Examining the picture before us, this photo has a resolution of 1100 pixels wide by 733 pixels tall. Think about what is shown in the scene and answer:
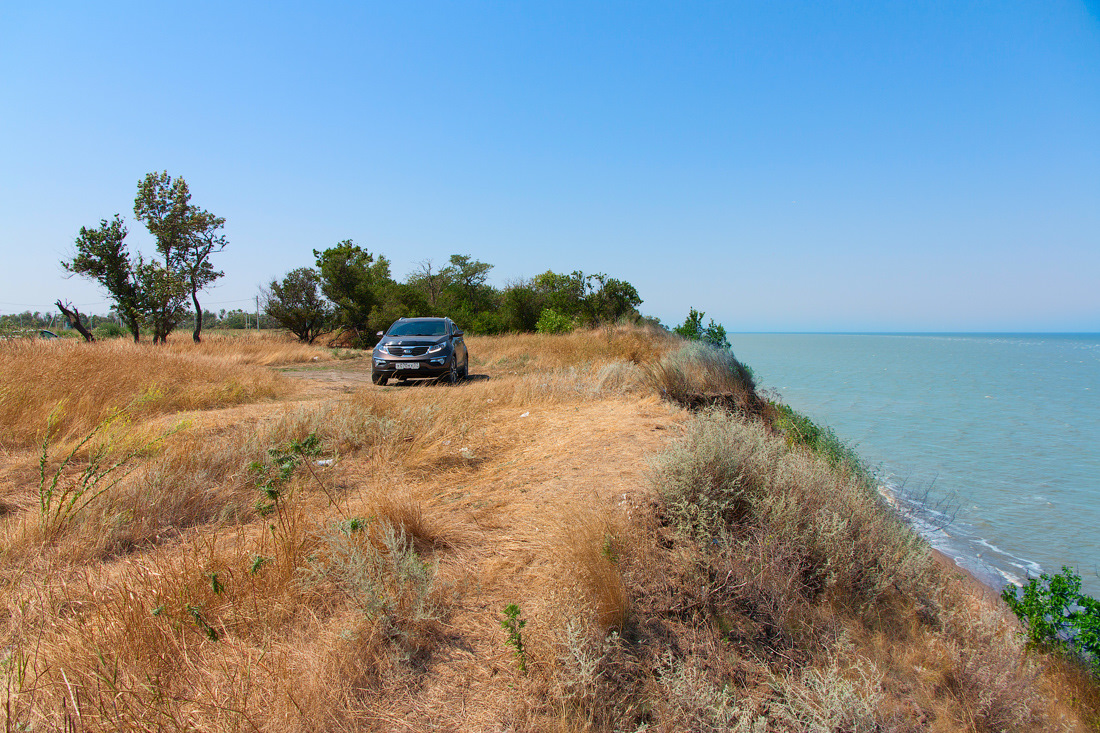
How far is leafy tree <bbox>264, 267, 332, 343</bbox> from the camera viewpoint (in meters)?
30.4

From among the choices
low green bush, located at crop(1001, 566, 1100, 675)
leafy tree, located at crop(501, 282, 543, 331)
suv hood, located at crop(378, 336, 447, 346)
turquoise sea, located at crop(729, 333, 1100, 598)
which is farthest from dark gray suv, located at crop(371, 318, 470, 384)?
leafy tree, located at crop(501, 282, 543, 331)

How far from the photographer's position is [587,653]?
91.7 inches

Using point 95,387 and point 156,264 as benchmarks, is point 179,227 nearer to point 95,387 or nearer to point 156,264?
point 156,264

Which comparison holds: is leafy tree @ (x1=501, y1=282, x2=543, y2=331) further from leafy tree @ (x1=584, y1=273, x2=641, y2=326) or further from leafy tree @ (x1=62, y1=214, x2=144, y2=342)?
leafy tree @ (x1=62, y1=214, x2=144, y2=342)

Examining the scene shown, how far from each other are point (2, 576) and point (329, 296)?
101 feet

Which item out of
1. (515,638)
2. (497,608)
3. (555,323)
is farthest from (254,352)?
(515,638)

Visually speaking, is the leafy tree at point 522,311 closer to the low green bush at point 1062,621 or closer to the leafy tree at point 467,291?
the leafy tree at point 467,291

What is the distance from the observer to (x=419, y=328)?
1271cm

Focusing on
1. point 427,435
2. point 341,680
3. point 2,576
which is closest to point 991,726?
point 341,680

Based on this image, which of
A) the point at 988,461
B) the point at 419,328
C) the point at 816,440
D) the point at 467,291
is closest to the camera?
the point at 816,440

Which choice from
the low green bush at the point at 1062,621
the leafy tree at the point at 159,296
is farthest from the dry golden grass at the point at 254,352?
the low green bush at the point at 1062,621

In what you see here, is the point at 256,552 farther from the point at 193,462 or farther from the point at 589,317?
the point at 589,317

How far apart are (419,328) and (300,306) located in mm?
21890

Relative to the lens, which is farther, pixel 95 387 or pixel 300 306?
pixel 300 306
